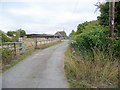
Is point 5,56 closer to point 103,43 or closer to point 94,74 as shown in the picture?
point 94,74

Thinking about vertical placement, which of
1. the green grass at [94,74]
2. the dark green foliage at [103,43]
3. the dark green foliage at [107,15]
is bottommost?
the green grass at [94,74]

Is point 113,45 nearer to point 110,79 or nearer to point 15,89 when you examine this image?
point 110,79

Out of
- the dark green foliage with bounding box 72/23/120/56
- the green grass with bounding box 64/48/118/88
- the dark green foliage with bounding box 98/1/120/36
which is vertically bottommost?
the green grass with bounding box 64/48/118/88

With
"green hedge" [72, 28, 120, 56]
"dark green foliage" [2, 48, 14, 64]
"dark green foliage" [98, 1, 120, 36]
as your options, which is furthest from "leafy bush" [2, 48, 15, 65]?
"dark green foliage" [98, 1, 120, 36]

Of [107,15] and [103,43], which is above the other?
[107,15]

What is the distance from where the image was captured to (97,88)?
2.80 m

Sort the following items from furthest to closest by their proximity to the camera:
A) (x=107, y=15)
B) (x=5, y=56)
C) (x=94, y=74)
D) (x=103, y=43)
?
(x=107, y=15)
(x=5, y=56)
(x=103, y=43)
(x=94, y=74)

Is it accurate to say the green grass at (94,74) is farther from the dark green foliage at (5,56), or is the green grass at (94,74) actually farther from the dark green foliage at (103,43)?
the dark green foliage at (5,56)

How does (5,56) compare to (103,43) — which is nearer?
(103,43)

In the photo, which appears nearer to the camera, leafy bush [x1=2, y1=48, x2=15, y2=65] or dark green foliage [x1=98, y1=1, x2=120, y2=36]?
leafy bush [x1=2, y1=48, x2=15, y2=65]

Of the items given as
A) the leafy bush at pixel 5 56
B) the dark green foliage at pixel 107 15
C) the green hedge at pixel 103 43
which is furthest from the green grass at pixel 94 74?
the leafy bush at pixel 5 56

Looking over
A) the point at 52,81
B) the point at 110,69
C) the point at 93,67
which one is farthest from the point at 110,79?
the point at 52,81

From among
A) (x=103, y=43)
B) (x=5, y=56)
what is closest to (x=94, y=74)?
(x=103, y=43)

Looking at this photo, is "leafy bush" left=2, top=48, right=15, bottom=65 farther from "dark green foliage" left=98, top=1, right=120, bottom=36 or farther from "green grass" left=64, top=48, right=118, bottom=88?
"dark green foliage" left=98, top=1, right=120, bottom=36
